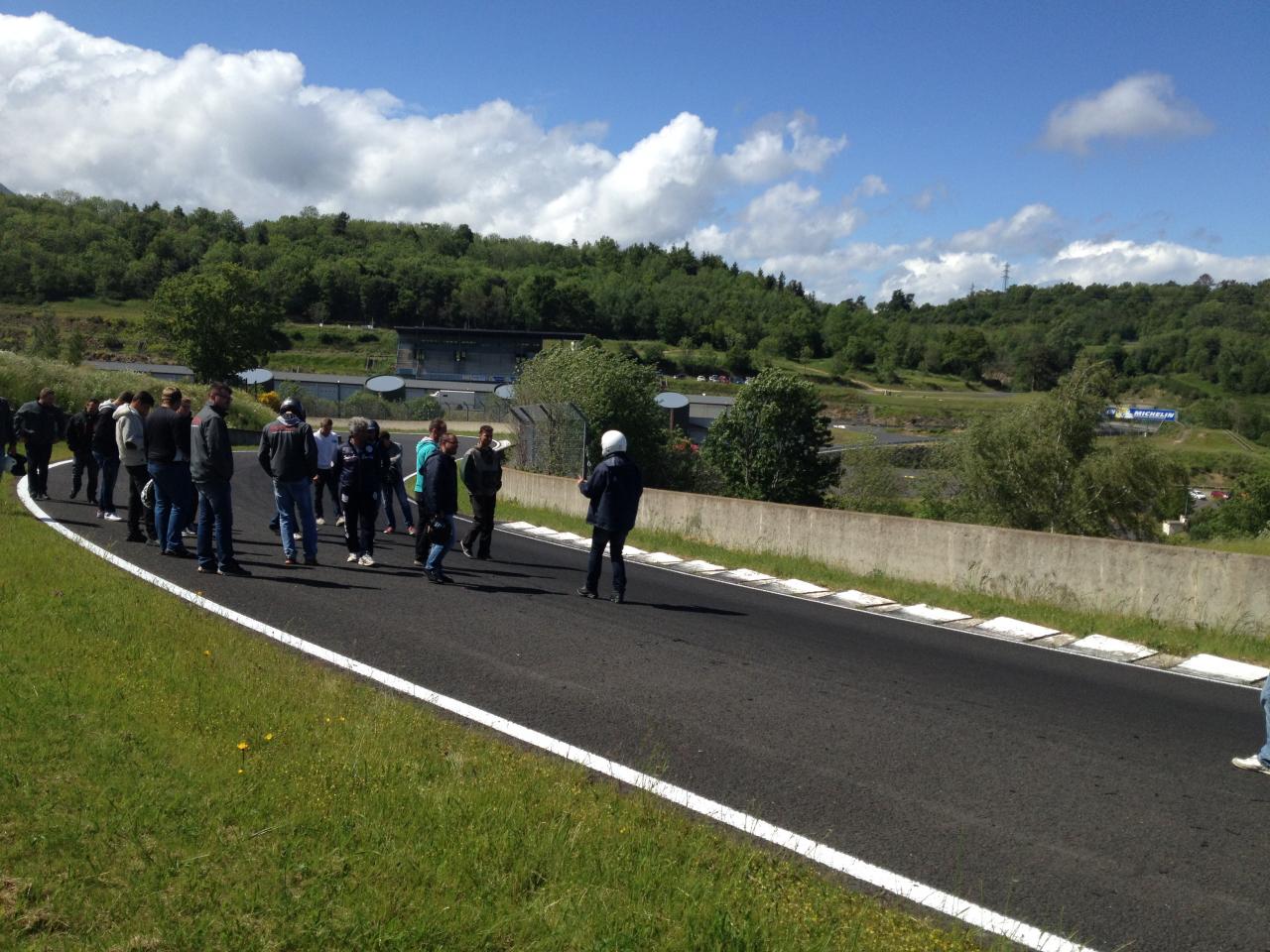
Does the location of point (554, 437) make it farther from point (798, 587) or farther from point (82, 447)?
point (798, 587)

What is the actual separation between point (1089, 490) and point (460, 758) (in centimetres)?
5017

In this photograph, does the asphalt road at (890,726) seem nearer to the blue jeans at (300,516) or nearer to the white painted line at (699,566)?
the blue jeans at (300,516)

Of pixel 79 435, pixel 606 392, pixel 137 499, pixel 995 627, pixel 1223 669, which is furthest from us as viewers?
pixel 606 392

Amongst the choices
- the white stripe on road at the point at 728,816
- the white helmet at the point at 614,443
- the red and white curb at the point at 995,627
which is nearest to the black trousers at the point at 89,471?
the red and white curb at the point at 995,627

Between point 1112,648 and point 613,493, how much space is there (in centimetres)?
520

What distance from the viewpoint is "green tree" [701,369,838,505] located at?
60.7 meters

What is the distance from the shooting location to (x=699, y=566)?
16.2 m

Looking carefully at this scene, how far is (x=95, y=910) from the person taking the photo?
3.72 m

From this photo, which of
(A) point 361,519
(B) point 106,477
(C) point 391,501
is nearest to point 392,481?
(C) point 391,501

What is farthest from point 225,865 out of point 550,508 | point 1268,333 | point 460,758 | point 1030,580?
point 1268,333

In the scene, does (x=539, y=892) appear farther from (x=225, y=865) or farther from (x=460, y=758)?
(x=460, y=758)

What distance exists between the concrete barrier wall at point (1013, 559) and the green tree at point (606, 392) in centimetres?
1849

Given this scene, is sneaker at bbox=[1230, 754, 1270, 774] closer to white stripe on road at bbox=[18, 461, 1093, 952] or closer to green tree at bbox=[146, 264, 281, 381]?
white stripe on road at bbox=[18, 461, 1093, 952]

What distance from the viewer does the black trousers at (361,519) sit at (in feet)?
43.1
